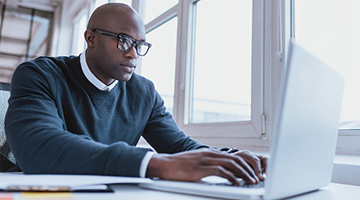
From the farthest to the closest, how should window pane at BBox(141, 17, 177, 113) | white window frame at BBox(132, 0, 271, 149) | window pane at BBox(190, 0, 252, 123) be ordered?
window pane at BBox(141, 17, 177, 113), window pane at BBox(190, 0, 252, 123), white window frame at BBox(132, 0, 271, 149)

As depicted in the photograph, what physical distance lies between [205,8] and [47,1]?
121 inches

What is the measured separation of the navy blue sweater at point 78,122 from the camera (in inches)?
22.9

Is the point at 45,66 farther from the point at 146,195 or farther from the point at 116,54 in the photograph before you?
the point at 146,195

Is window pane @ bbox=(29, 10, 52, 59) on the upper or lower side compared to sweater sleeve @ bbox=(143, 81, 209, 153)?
upper

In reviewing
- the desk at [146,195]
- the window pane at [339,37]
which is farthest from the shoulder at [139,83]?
the desk at [146,195]

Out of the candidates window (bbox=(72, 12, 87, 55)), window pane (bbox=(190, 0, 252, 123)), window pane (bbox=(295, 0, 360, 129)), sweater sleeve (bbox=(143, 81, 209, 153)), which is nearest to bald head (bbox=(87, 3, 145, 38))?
sweater sleeve (bbox=(143, 81, 209, 153))

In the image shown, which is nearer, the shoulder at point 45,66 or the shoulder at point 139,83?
the shoulder at point 45,66

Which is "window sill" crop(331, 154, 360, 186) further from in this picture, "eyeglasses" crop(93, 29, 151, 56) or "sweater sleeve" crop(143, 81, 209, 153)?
"eyeglasses" crop(93, 29, 151, 56)

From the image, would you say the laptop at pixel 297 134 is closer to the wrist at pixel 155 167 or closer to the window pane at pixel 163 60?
the wrist at pixel 155 167

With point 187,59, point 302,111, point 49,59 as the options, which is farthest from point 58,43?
point 302,111

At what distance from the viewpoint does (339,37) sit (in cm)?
109

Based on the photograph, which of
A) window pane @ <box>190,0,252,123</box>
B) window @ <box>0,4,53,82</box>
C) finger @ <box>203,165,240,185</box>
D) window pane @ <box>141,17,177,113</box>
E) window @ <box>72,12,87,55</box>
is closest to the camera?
finger @ <box>203,165,240,185</box>

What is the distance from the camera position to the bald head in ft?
3.66

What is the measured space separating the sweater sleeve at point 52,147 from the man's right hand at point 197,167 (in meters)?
0.04
